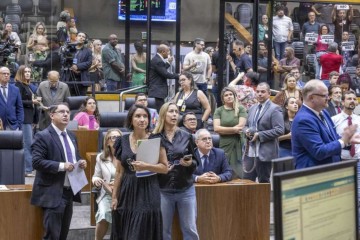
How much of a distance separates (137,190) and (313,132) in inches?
84.4

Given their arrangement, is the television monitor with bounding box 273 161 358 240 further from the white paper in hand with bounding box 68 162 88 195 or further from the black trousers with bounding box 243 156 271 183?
the black trousers with bounding box 243 156 271 183

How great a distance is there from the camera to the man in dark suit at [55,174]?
833 cm

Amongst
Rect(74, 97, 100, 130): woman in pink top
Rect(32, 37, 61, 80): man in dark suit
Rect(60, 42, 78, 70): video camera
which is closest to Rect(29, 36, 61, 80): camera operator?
Rect(32, 37, 61, 80): man in dark suit

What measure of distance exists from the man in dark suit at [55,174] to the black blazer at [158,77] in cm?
671

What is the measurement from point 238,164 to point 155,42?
6.82 metres

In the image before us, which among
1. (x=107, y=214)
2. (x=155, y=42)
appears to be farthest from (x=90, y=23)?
(x=107, y=214)

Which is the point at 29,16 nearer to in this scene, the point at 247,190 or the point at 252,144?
the point at 252,144

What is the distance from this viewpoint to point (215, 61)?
57.2ft

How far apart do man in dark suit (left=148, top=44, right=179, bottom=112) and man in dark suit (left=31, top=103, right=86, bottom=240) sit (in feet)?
22.0

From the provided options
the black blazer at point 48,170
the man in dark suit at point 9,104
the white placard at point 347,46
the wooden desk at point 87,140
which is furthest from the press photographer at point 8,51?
the white placard at point 347,46

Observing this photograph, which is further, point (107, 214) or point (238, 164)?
point (238, 164)

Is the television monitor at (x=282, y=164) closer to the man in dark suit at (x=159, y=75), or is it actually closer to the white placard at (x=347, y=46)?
the man in dark suit at (x=159, y=75)

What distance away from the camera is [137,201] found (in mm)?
7734

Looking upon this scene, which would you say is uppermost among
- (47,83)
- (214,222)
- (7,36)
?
(7,36)
